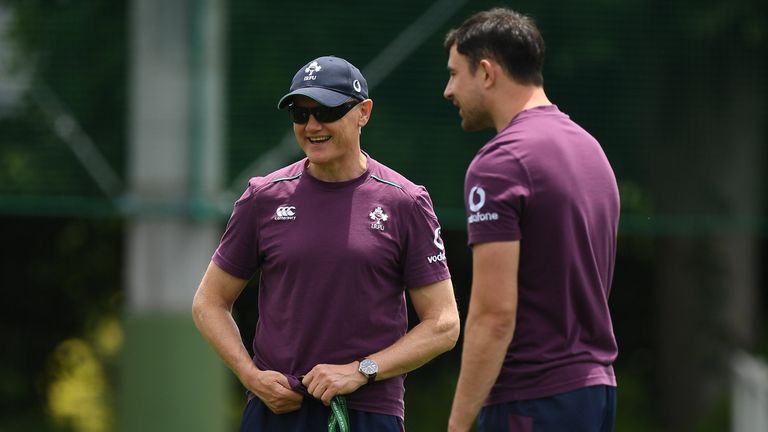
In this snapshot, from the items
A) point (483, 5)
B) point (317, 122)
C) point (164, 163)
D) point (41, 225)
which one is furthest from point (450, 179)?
point (317, 122)

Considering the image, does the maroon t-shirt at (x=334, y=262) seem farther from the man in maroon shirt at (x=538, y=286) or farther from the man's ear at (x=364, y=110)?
the man in maroon shirt at (x=538, y=286)

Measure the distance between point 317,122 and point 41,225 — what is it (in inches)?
268

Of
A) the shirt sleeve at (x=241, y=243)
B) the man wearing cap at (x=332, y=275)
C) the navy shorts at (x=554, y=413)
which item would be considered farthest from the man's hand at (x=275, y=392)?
the navy shorts at (x=554, y=413)

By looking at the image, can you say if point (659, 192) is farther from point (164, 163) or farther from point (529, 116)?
point (529, 116)

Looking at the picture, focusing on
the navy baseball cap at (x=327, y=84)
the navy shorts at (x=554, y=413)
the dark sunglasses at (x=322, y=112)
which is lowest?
the navy shorts at (x=554, y=413)

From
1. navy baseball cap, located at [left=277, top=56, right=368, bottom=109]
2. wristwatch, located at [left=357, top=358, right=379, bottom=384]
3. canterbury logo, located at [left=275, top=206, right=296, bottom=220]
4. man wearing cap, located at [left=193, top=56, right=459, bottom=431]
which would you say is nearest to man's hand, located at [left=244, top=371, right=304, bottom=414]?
man wearing cap, located at [left=193, top=56, right=459, bottom=431]

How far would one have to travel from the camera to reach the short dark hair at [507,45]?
4109 millimetres

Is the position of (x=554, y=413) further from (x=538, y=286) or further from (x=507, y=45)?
(x=507, y=45)

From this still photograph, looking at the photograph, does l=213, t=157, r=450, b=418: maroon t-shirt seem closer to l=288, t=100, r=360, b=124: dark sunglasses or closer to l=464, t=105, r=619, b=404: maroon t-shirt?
l=288, t=100, r=360, b=124: dark sunglasses

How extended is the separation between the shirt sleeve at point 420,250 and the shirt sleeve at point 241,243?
1.54ft

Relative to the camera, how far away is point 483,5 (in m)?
9.00

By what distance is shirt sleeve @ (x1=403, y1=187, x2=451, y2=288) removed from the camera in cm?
423

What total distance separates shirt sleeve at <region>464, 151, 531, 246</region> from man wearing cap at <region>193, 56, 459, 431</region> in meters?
0.38

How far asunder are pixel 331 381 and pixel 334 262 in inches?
13.8
